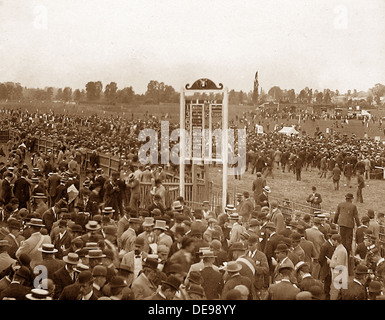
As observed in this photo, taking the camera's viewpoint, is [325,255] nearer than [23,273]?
No

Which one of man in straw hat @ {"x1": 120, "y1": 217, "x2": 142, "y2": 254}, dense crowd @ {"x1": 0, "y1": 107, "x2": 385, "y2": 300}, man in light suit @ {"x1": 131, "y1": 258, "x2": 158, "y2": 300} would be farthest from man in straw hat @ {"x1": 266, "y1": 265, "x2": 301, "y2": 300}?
man in straw hat @ {"x1": 120, "y1": 217, "x2": 142, "y2": 254}

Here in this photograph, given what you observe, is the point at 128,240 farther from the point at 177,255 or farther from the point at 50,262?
the point at 50,262

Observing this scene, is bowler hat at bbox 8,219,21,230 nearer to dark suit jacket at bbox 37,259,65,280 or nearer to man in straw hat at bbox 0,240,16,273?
man in straw hat at bbox 0,240,16,273

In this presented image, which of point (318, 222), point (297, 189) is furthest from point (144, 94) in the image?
point (318, 222)

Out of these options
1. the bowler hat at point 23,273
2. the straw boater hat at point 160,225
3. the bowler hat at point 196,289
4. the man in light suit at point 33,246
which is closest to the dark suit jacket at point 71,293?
the bowler hat at point 23,273

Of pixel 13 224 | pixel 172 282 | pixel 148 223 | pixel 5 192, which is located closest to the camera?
pixel 172 282

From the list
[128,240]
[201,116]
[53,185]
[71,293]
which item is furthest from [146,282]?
[53,185]

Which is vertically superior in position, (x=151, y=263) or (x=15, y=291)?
(x=151, y=263)

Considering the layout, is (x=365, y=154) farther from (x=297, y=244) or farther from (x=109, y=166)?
(x=297, y=244)

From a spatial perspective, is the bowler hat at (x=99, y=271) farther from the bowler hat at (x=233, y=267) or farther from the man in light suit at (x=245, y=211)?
the man in light suit at (x=245, y=211)

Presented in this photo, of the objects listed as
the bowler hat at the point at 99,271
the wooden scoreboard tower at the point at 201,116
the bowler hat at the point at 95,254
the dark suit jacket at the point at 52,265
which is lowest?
the dark suit jacket at the point at 52,265

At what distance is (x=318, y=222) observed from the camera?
9.16m
